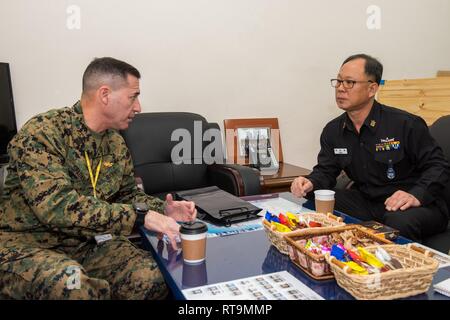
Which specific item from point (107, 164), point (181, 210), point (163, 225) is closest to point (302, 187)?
point (181, 210)

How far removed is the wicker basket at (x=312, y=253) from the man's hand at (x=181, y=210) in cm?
44

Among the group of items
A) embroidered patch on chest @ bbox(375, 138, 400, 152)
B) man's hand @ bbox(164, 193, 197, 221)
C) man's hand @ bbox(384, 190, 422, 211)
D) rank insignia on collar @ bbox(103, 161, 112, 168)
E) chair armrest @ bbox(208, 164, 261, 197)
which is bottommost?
chair armrest @ bbox(208, 164, 261, 197)

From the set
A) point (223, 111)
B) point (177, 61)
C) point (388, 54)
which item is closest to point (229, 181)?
point (223, 111)

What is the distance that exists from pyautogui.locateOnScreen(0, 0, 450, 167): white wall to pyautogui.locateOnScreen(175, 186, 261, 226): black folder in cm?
134

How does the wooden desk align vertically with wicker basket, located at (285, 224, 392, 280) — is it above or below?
below

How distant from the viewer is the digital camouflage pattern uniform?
1.22 metres

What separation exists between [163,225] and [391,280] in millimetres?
733

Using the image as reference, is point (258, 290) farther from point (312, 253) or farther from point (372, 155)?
point (372, 155)

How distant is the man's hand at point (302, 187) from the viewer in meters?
1.85

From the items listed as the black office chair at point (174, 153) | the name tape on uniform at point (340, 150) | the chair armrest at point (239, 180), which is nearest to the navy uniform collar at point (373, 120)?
the name tape on uniform at point (340, 150)

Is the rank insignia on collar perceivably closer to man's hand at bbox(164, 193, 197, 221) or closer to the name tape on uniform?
man's hand at bbox(164, 193, 197, 221)

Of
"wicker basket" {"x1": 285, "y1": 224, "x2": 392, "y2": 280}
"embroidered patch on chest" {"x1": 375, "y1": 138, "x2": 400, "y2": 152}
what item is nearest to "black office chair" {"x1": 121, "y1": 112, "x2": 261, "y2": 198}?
"embroidered patch on chest" {"x1": 375, "y1": 138, "x2": 400, "y2": 152}

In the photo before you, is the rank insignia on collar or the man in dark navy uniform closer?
the rank insignia on collar

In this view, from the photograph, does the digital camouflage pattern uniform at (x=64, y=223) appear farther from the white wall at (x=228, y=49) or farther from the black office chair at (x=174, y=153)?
the white wall at (x=228, y=49)
